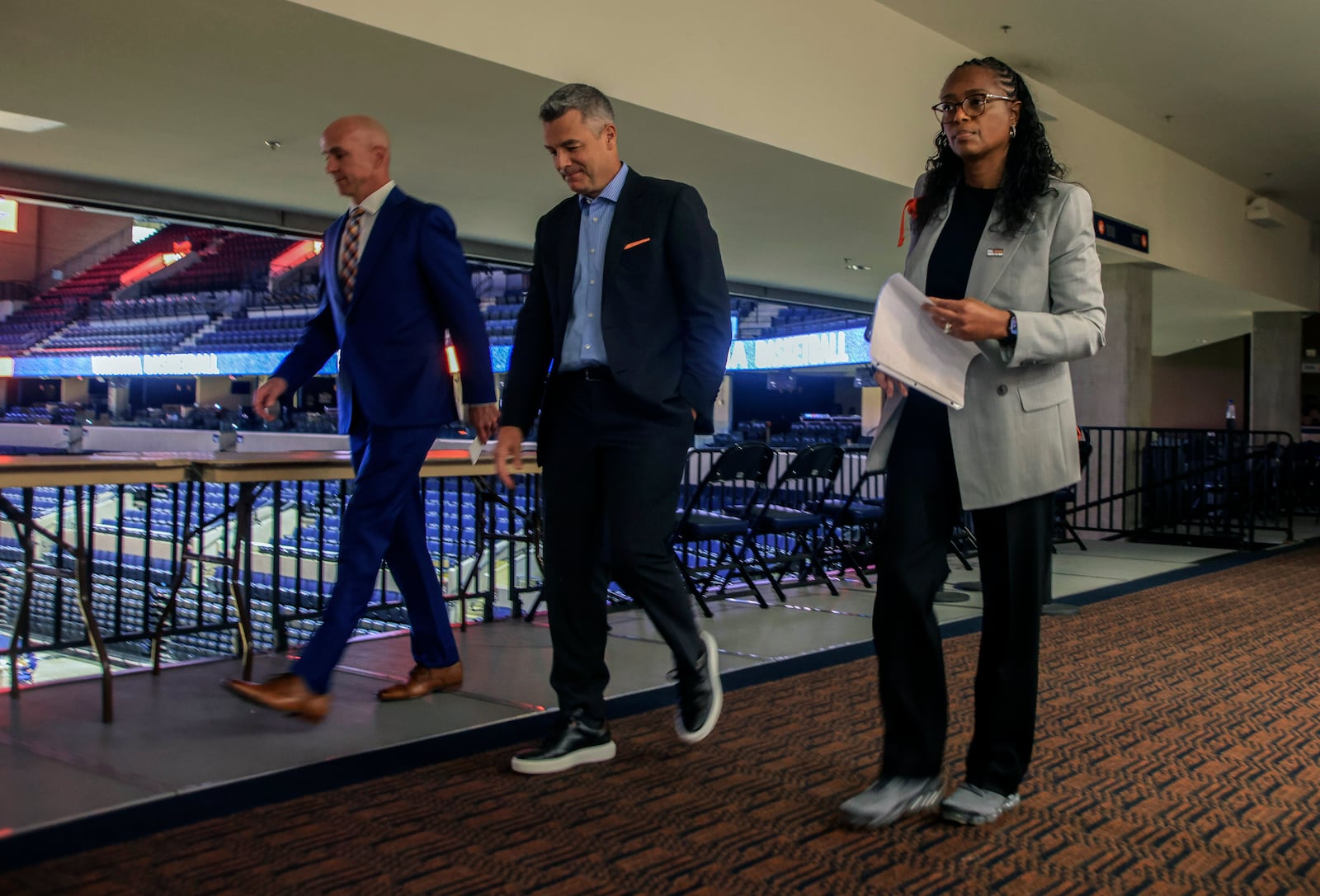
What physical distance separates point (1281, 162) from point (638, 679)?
1064 cm

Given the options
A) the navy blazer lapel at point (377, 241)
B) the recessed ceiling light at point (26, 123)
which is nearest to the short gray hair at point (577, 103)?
the navy blazer lapel at point (377, 241)

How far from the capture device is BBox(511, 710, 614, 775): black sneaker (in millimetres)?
2500

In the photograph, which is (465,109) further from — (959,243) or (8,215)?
(959,243)

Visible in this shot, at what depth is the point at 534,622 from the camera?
4832 millimetres

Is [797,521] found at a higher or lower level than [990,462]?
lower

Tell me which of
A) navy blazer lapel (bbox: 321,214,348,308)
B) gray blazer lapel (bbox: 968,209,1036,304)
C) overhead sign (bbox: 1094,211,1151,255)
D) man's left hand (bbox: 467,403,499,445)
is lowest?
man's left hand (bbox: 467,403,499,445)

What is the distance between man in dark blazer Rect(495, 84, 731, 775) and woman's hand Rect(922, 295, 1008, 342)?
2.05ft

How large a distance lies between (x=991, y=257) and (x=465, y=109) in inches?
144

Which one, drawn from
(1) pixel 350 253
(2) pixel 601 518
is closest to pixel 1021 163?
(2) pixel 601 518

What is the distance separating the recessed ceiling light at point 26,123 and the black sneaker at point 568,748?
460 centimetres

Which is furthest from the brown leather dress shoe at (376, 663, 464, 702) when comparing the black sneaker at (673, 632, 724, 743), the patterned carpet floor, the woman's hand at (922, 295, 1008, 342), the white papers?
the woman's hand at (922, 295, 1008, 342)

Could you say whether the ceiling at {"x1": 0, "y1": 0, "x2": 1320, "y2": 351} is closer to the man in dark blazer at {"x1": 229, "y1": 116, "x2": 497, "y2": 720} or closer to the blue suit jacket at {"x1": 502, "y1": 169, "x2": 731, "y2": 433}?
the man in dark blazer at {"x1": 229, "y1": 116, "x2": 497, "y2": 720}

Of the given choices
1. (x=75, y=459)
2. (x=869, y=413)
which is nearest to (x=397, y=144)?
(x=75, y=459)

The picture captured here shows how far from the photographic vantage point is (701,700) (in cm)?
269
